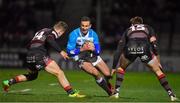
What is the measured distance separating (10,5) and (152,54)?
2304cm

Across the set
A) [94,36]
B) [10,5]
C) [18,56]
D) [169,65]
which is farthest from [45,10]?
[94,36]

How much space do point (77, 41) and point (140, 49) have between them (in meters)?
1.77

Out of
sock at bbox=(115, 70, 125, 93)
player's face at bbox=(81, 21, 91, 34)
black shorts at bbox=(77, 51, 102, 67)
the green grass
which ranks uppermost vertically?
player's face at bbox=(81, 21, 91, 34)

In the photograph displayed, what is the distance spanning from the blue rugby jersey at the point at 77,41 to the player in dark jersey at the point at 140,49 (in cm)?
101

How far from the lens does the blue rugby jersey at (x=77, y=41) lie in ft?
46.4

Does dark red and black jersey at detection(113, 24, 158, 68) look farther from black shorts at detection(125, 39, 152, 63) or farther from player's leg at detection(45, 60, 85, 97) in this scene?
player's leg at detection(45, 60, 85, 97)

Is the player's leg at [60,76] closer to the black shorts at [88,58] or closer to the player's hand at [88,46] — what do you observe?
the black shorts at [88,58]

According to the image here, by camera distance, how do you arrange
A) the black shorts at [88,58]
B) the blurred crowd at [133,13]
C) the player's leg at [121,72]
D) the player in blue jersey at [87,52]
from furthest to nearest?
1. the blurred crowd at [133,13]
2. the black shorts at [88,58]
3. the player in blue jersey at [87,52]
4. the player's leg at [121,72]

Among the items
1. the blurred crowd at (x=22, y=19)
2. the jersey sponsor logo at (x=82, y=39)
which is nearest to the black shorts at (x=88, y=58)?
the jersey sponsor logo at (x=82, y=39)

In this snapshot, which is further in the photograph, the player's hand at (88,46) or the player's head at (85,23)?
the player's hand at (88,46)

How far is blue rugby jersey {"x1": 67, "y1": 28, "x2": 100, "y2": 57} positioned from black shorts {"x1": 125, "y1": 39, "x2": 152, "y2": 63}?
1.21m

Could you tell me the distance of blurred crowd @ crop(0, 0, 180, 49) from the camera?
33.4m

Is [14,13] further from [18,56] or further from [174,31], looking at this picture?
[174,31]

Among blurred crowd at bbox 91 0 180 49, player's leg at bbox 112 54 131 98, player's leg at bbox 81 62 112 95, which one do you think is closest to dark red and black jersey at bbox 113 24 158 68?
player's leg at bbox 112 54 131 98
